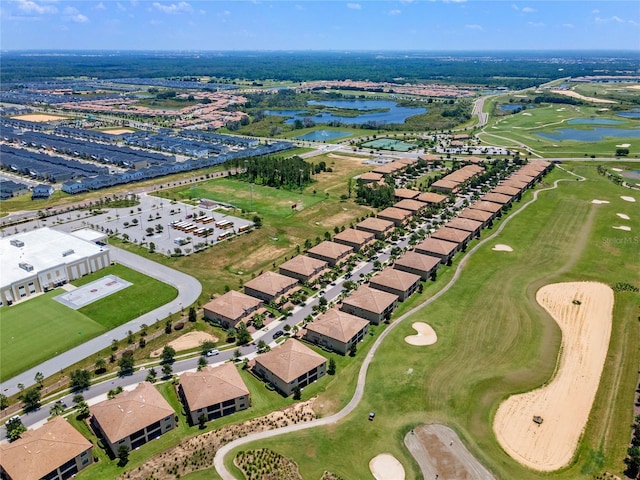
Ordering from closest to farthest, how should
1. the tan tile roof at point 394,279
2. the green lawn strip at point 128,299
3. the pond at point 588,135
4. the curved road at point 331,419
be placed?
the curved road at point 331,419 < the green lawn strip at point 128,299 < the tan tile roof at point 394,279 < the pond at point 588,135

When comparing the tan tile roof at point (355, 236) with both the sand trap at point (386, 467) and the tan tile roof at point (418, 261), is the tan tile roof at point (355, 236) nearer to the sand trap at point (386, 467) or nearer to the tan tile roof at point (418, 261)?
the tan tile roof at point (418, 261)

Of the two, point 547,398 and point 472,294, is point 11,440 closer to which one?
point 547,398

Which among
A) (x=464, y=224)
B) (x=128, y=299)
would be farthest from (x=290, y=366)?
(x=464, y=224)

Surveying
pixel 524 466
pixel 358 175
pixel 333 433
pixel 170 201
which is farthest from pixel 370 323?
pixel 358 175

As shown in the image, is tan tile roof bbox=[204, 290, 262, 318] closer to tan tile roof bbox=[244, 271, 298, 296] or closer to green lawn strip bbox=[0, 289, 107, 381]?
tan tile roof bbox=[244, 271, 298, 296]

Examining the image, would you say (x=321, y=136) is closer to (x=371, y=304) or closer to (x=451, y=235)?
(x=451, y=235)

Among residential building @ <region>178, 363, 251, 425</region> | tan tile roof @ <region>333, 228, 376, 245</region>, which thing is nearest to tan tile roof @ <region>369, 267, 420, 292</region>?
tan tile roof @ <region>333, 228, 376, 245</region>

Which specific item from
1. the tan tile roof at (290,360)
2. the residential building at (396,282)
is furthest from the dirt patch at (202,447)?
the residential building at (396,282)
